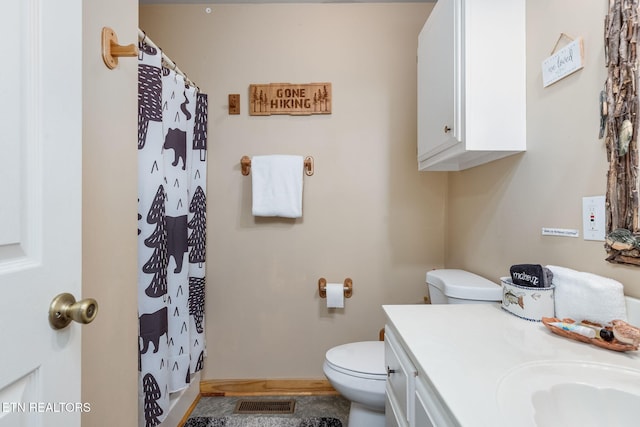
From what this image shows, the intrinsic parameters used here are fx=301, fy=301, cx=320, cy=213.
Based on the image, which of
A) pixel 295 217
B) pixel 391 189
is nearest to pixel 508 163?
pixel 391 189

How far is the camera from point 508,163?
125 centimetres

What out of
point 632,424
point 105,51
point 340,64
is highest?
point 340,64

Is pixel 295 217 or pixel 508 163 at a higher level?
pixel 508 163

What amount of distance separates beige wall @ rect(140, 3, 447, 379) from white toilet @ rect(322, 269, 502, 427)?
0.44 m

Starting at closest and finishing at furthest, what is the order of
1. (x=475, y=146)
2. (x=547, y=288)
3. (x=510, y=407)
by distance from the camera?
1. (x=510, y=407)
2. (x=547, y=288)
3. (x=475, y=146)

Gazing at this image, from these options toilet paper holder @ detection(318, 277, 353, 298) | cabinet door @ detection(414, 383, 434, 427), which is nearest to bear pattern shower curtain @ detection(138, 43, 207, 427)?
toilet paper holder @ detection(318, 277, 353, 298)

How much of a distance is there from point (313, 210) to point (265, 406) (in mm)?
1179

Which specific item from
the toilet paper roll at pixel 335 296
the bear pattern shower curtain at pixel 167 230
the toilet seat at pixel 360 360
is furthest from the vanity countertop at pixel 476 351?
→ the bear pattern shower curtain at pixel 167 230

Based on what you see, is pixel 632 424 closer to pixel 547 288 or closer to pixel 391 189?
pixel 547 288

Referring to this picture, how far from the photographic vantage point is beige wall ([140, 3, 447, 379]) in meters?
1.88

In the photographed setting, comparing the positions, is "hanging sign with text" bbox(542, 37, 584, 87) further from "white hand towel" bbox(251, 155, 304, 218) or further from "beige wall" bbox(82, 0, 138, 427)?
"beige wall" bbox(82, 0, 138, 427)

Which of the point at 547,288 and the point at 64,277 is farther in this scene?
the point at 547,288

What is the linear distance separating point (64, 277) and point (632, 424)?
111 centimetres

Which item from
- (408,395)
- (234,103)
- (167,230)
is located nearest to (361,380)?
(408,395)
